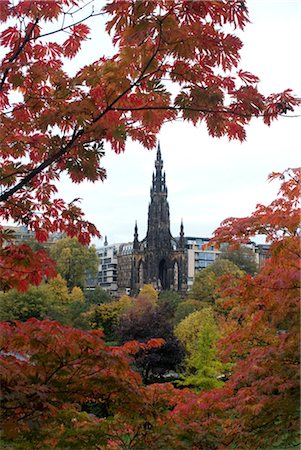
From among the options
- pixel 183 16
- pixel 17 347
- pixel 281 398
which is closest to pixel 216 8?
pixel 183 16

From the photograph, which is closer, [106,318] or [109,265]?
[106,318]

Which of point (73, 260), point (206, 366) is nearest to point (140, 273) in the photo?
point (73, 260)

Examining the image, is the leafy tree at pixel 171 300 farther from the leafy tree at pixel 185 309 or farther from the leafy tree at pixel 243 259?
the leafy tree at pixel 243 259

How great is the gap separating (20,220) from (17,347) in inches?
45.2

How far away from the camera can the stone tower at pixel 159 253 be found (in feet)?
192

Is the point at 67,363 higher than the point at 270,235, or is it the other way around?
the point at 270,235

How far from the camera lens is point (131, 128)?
4129 mm

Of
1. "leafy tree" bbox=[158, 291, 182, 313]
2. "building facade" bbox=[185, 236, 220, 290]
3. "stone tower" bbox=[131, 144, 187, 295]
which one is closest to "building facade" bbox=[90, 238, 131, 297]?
"building facade" bbox=[185, 236, 220, 290]

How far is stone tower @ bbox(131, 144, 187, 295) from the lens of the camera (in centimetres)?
5862

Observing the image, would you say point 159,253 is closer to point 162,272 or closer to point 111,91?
point 162,272

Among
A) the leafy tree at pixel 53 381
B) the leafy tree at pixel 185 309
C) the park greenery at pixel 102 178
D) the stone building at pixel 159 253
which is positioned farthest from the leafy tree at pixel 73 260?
the leafy tree at pixel 53 381

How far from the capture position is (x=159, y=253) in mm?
59312

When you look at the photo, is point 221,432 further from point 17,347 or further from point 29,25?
point 29,25

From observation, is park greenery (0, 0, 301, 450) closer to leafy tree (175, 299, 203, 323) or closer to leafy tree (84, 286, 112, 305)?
leafy tree (175, 299, 203, 323)
